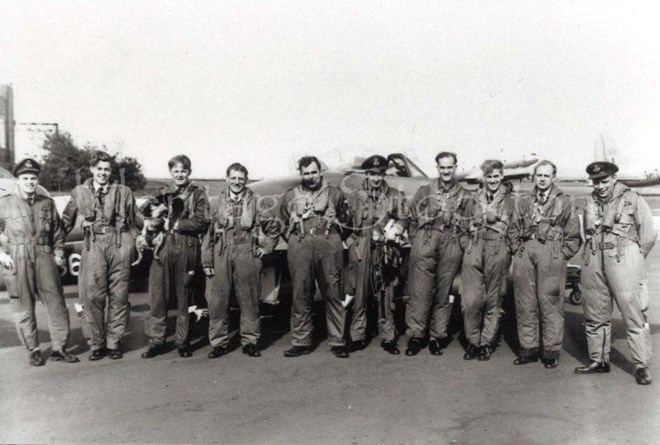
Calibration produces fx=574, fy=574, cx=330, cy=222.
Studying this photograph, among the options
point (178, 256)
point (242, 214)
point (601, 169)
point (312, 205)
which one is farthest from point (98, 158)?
point (601, 169)

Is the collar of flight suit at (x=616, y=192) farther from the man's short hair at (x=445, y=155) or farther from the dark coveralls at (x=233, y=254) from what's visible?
the dark coveralls at (x=233, y=254)

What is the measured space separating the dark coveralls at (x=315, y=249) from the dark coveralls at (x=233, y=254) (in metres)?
0.27

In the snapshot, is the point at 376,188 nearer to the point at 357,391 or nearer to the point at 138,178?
the point at 357,391

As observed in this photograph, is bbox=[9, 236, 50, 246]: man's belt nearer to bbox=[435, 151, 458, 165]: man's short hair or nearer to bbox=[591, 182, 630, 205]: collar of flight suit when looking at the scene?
bbox=[435, 151, 458, 165]: man's short hair

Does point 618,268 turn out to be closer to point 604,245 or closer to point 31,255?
point 604,245

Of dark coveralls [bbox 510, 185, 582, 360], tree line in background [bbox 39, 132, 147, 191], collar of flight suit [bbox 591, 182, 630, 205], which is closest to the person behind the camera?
collar of flight suit [bbox 591, 182, 630, 205]

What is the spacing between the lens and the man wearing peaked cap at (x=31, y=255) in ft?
16.9

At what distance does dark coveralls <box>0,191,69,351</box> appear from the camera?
16.9ft

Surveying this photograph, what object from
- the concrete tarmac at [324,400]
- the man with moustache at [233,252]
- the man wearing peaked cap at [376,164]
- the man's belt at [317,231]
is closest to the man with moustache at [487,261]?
the concrete tarmac at [324,400]

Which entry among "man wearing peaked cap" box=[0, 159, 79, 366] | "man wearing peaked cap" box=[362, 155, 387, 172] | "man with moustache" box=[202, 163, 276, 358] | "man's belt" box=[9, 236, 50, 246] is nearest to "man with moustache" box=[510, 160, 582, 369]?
"man wearing peaked cap" box=[362, 155, 387, 172]

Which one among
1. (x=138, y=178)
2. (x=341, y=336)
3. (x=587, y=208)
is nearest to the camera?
(x=587, y=208)

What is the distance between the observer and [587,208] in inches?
195

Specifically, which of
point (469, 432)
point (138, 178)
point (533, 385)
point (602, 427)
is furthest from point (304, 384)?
point (138, 178)

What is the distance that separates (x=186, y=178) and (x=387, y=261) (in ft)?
6.88
